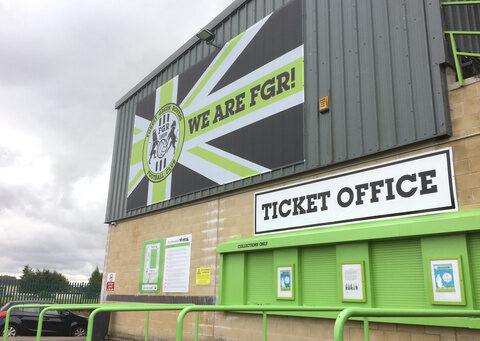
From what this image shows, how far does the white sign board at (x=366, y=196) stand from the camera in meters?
5.93

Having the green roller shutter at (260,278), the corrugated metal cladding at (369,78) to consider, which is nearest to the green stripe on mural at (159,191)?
the corrugated metal cladding at (369,78)

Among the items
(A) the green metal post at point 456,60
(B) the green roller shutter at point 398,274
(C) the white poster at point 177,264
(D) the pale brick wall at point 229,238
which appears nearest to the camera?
(D) the pale brick wall at point 229,238

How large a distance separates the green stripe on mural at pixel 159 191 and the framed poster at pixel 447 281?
25.1 ft

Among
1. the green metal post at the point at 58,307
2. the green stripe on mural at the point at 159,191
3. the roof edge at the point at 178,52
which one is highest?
the roof edge at the point at 178,52

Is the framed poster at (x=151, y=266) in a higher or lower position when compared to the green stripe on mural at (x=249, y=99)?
lower

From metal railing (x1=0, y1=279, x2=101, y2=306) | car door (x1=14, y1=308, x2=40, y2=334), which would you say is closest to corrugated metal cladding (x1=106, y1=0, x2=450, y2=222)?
car door (x1=14, y1=308, x2=40, y2=334)

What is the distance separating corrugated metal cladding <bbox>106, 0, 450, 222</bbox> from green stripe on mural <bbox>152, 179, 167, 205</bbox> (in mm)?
2936

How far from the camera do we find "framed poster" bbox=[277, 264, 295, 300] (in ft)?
24.1

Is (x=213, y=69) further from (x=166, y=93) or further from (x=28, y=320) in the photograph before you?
(x=28, y=320)

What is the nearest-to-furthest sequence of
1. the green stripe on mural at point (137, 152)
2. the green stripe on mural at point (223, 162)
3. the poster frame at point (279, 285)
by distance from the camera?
the poster frame at point (279, 285) → the green stripe on mural at point (223, 162) → the green stripe on mural at point (137, 152)

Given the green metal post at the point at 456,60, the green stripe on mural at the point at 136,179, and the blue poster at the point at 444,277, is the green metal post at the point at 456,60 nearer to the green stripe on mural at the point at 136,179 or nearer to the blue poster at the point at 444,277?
the blue poster at the point at 444,277

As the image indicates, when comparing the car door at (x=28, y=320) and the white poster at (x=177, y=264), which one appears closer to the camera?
the white poster at (x=177, y=264)

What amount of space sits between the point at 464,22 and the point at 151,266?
893 cm

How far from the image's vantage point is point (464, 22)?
690 centimetres
